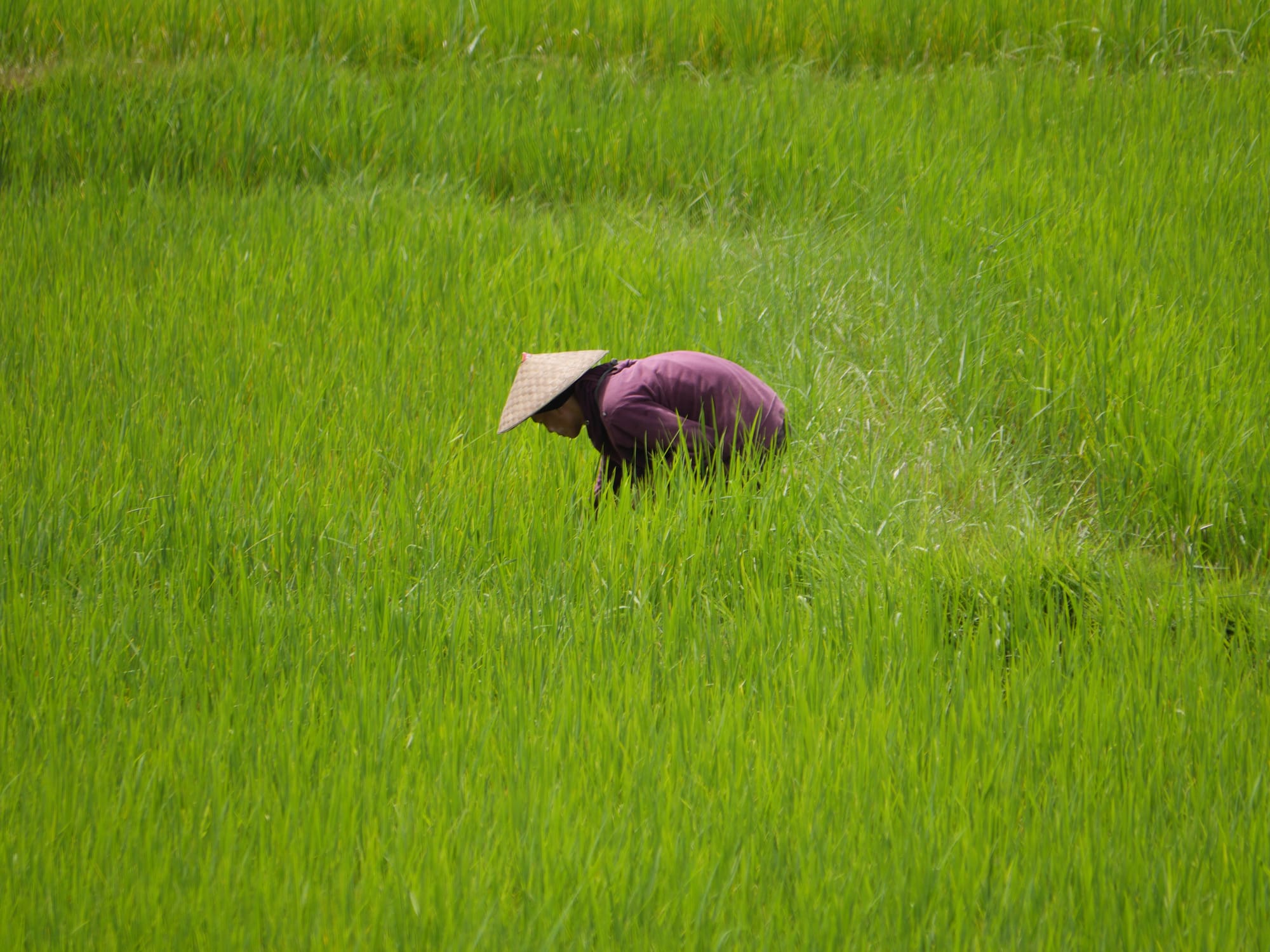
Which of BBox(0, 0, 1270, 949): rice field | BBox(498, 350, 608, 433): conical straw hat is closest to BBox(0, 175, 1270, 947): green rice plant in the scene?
BBox(0, 0, 1270, 949): rice field

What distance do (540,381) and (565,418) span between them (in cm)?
15

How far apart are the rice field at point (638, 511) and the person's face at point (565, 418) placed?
215 millimetres

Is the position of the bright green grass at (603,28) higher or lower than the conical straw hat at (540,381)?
higher

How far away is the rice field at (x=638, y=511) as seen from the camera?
1720 millimetres

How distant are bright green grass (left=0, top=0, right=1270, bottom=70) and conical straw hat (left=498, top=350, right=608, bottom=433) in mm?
3803

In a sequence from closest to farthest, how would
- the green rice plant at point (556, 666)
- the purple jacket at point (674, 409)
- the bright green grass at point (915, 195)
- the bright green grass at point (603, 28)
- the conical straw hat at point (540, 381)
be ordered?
the green rice plant at point (556, 666) < the conical straw hat at point (540, 381) < the purple jacket at point (674, 409) < the bright green grass at point (915, 195) < the bright green grass at point (603, 28)

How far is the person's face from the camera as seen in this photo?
9.37ft

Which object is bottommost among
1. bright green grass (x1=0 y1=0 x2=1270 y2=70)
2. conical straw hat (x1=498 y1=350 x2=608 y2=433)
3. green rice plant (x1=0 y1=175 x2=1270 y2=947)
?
green rice plant (x1=0 y1=175 x2=1270 y2=947)

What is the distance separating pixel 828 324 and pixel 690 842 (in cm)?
255

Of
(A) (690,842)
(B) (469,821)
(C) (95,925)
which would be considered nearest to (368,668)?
(B) (469,821)

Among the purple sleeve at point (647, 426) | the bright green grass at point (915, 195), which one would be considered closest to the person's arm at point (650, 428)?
the purple sleeve at point (647, 426)

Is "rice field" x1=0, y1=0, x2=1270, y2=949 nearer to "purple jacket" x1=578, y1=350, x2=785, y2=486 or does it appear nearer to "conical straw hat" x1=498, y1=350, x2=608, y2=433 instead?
"purple jacket" x1=578, y1=350, x2=785, y2=486

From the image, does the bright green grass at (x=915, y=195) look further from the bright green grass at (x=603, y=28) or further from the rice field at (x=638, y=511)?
the bright green grass at (x=603, y=28)

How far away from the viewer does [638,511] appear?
282 cm
